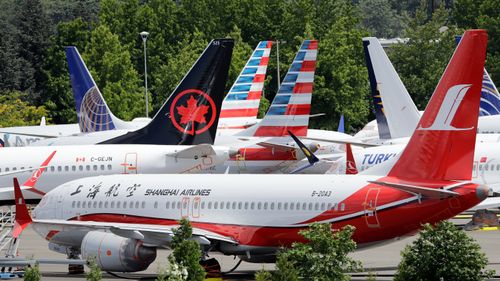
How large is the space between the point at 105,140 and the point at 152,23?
75.9 meters

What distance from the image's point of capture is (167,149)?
46.2 meters

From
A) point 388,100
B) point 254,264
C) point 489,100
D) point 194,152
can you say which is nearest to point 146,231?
point 254,264

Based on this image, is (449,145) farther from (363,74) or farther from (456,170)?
(363,74)

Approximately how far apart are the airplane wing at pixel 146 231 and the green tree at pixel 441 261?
1001 centimetres

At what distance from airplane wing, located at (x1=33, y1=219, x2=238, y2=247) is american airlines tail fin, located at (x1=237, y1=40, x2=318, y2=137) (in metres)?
21.6

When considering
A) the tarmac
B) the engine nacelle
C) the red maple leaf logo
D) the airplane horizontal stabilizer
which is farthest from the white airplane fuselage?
the airplane horizontal stabilizer

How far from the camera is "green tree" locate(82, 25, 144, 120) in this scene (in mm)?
106188

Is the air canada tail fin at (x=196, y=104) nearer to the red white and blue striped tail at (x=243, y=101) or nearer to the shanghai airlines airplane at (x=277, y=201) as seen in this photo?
the shanghai airlines airplane at (x=277, y=201)

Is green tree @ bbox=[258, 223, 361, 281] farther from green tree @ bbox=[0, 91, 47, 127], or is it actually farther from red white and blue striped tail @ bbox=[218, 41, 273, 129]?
green tree @ bbox=[0, 91, 47, 127]

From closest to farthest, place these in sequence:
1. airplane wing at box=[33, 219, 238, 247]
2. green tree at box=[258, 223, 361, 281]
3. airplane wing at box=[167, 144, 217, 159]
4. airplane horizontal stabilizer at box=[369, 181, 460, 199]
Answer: green tree at box=[258, 223, 361, 281] < airplane horizontal stabilizer at box=[369, 181, 460, 199] < airplane wing at box=[33, 219, 238, 247] < airplane wing at box=[167, 144, 217, 159]

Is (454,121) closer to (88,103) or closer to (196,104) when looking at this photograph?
(196,104)

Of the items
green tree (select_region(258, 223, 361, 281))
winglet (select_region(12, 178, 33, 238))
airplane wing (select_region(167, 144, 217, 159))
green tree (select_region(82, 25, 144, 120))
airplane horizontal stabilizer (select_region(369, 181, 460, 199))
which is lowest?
green tree (select_region(82, 25, 144, 120))

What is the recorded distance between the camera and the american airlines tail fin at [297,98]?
2173 inches

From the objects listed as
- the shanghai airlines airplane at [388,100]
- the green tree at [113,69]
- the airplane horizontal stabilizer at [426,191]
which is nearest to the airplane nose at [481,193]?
the airplane horizontal stabilizer at [426,191]
